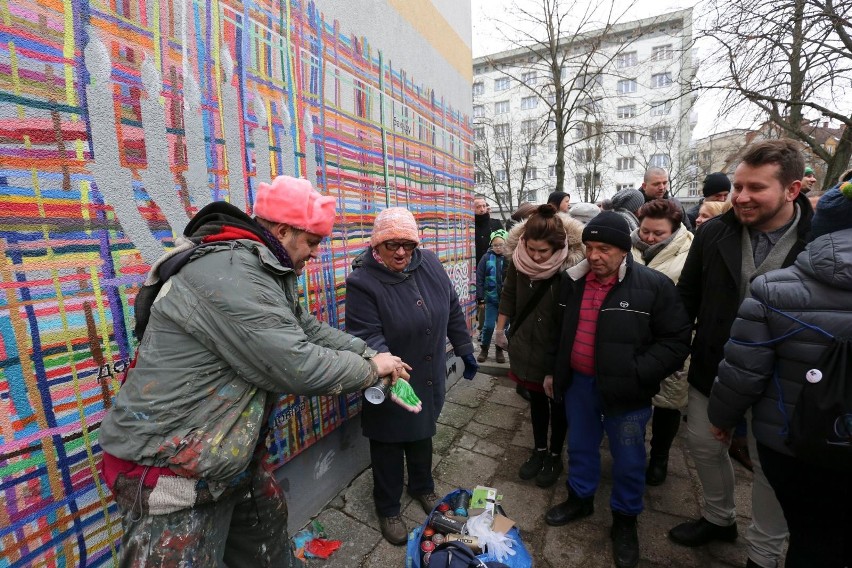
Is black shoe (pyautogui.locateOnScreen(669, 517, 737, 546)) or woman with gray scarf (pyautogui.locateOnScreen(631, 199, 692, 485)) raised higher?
woman with gray scarf (pyautogui.locateOnScreen(631, 199, 692, 485))

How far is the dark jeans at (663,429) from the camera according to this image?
2.92 meters

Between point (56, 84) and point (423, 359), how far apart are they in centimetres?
205

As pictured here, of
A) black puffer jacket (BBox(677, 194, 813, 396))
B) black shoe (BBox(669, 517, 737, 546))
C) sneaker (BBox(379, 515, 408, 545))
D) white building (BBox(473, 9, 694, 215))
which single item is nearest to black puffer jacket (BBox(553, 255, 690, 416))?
black puffer jacket (BBox(677, 194, 813, 396))

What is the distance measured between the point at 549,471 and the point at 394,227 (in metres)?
2.20

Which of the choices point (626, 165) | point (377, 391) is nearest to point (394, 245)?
point (377, 391)

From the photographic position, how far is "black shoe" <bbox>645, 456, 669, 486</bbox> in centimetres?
293

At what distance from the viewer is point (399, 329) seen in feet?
7.74

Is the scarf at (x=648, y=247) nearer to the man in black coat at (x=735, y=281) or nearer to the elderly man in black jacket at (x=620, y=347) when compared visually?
the man in black coat at (x=735, y=281)

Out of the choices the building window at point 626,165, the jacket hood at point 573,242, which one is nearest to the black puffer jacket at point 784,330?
the jacket hood at point 573,242

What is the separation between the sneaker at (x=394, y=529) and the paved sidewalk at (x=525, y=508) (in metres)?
0.04

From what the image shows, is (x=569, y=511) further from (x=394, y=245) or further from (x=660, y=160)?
(x=660, y=160)

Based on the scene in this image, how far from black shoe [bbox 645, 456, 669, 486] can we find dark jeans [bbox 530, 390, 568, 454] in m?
0.64

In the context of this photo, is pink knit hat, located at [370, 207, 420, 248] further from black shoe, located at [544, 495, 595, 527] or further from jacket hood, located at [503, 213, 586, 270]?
black shoe, located at [544, 495, 595, 527]

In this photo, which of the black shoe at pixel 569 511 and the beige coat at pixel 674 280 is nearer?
the black shoe at pixel 569 511
